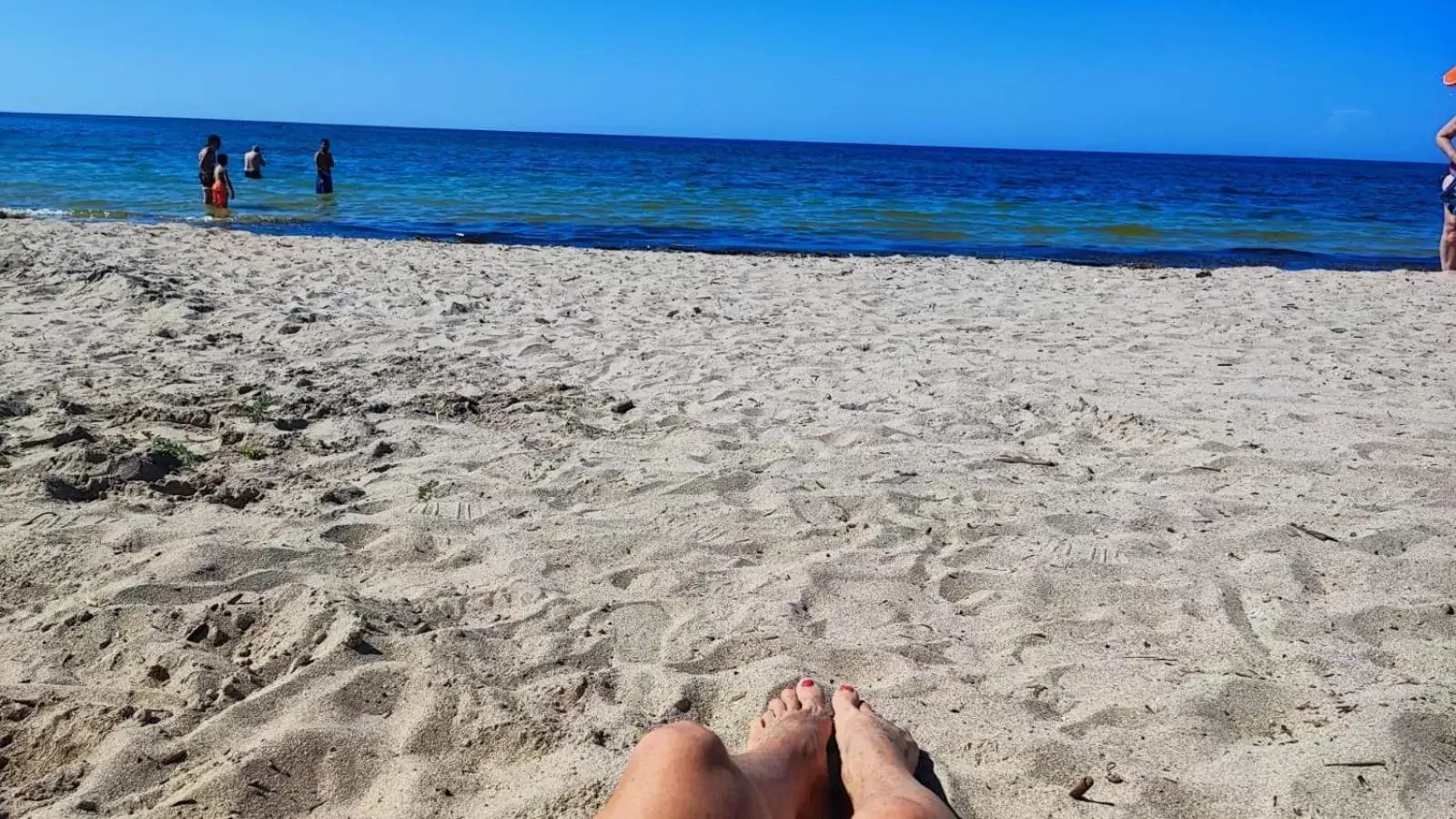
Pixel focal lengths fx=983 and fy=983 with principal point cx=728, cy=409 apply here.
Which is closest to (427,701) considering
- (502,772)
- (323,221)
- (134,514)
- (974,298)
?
(502,772)

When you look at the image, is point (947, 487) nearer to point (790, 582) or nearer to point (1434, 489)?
point (790, 582)

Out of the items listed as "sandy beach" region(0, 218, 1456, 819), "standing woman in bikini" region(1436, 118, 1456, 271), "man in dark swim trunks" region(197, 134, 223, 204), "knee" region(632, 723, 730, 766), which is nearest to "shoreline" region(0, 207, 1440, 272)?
"man in dark swim trunks" region(197, 134, 223, 204)

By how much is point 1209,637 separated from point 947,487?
113 centimetres

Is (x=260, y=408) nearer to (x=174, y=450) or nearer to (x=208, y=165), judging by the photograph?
(x=174, y=450)

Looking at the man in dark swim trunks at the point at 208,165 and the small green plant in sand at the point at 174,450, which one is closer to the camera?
the small green plant in sand at the point at 174,450

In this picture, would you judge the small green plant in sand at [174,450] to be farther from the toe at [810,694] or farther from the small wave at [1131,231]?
the small wave at [1131,231]

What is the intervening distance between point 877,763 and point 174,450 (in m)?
2.89

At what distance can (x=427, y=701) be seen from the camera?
226 cm

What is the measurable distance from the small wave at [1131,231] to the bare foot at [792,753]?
583 inches

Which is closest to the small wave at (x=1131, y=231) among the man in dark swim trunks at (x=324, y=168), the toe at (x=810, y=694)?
the man in dark swim trunks at (x=324, y=168)

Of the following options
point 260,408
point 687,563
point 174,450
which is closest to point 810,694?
point 687,563

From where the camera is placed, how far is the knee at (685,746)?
5.52 feet

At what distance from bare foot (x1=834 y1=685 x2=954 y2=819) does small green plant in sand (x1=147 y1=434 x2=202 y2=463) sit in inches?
102

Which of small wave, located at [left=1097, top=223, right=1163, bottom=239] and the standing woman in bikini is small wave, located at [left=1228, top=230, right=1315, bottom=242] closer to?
small wave, located at [left=1097, top=223, right=1163, bottom=239]
